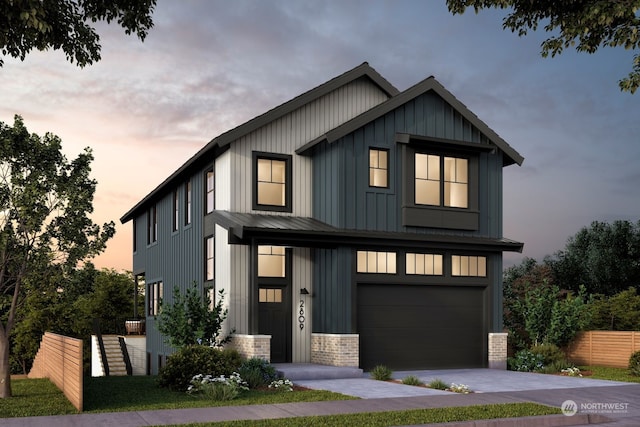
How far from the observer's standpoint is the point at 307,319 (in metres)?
23.4

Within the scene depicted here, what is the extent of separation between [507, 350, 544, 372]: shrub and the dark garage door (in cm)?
102

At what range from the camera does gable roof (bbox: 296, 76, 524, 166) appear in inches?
896

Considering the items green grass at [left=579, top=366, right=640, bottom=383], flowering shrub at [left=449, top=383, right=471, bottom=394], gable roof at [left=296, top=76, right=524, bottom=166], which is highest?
gable roof at [left=296, top=76, right=524, bottom=166]

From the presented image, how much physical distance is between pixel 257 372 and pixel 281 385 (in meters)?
0.99

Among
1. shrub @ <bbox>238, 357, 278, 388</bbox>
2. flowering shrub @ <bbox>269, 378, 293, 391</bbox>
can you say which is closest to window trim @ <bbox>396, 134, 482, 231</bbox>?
shrub @ <bbox>238, 357, 278, 388</bbox>

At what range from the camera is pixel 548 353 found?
24750 mm

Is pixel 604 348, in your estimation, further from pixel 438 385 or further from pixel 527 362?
pixel 438 385

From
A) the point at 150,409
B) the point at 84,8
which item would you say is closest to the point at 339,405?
the point at 150,409

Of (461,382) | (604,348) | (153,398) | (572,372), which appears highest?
(153,398)

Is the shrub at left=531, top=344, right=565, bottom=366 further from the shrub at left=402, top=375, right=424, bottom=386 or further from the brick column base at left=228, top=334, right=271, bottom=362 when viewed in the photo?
the brick column base at left=228, top=334, right=271, bottom=362

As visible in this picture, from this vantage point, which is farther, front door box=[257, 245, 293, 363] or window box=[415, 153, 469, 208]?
window box=[415, 153, 469, 208]

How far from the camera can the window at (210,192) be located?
82.0 feet

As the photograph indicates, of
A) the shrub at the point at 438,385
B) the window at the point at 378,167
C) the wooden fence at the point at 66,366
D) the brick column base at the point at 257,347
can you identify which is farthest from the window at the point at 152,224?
the shrub at the point at 438,385

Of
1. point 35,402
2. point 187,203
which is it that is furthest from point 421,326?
point 35,402
